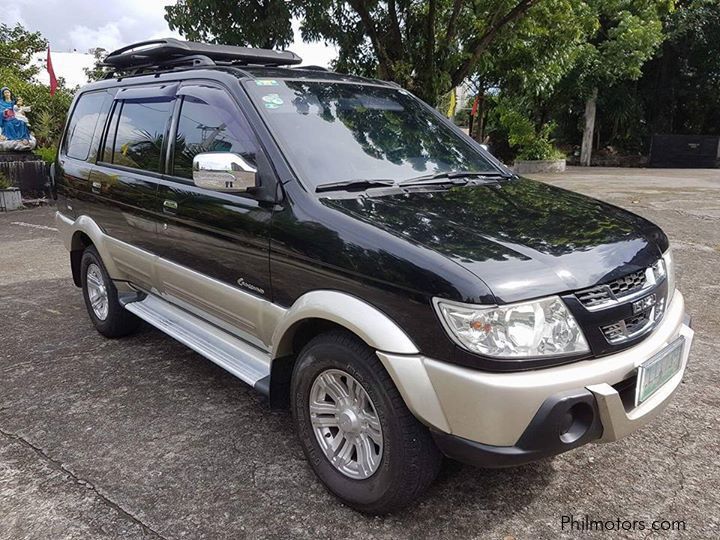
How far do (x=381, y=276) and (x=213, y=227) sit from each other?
1.24 meters

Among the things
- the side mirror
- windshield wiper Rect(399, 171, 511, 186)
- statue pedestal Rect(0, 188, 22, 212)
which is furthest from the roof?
statue pedestal Rect(0, 188, 22, 212)

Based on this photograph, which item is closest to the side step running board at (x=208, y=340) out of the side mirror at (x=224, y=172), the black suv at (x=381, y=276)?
the black suv at (x=381, y=276)

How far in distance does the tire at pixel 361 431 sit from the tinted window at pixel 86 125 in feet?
9.54

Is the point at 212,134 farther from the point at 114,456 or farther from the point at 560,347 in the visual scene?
the point at 560,347

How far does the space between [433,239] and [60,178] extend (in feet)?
13.1

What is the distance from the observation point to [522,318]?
2076 mm

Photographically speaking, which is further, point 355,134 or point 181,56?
point 181,56

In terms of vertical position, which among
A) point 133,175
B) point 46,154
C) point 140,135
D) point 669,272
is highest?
point 140,135

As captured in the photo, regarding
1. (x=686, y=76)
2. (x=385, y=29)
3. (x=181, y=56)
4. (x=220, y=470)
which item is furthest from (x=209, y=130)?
(x=686, y=76)

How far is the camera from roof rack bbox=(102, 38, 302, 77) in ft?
13.1

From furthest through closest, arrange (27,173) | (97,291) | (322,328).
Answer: (27,173), (97,291), (322,328)

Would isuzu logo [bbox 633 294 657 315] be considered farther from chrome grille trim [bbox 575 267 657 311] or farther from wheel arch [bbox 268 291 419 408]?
wheel arch [bbox 268 291 419 408]

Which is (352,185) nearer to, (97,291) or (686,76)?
(97,291)

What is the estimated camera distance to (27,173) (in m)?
12.5
